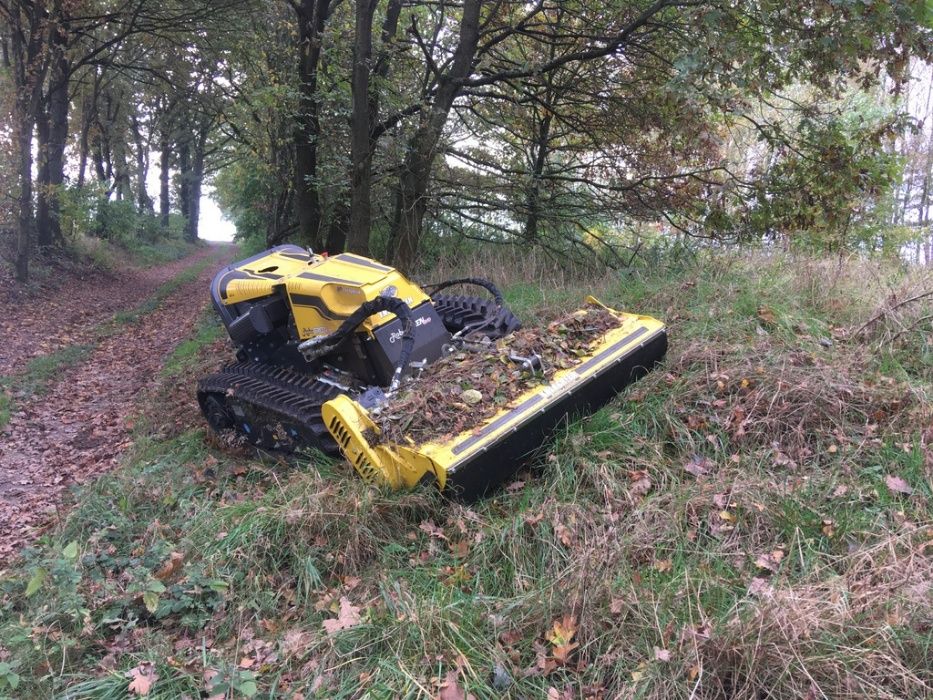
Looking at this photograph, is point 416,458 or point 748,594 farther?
point 416,458

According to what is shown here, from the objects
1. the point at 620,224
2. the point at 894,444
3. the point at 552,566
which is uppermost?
the point at 620,224

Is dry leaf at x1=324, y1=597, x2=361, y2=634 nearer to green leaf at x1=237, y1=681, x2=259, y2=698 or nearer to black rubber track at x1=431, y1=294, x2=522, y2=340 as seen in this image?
green leaf at x1=237, y1=681, x2=259, y2=698

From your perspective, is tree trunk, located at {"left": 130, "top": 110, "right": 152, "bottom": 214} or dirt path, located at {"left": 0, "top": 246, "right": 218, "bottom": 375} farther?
tree trunk, located at {"left": 130, "top": 110, "right": 152, "bottom": 214}

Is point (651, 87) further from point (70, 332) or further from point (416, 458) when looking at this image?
point (70, 332)

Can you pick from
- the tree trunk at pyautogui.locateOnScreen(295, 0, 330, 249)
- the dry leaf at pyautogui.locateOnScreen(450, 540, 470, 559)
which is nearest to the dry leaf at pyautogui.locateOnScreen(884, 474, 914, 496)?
the dry leaf at pyautogui.locateOnScreen(450, 540, 470, 559)

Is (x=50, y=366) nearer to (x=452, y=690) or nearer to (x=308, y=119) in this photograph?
(x=308, y=119)

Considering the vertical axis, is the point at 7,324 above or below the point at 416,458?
below

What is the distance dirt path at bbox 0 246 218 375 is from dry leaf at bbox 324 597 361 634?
7.45 metres

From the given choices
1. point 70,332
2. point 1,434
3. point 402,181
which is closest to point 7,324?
point 70,332

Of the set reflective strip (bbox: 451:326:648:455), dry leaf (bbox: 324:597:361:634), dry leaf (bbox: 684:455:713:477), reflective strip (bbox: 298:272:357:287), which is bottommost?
dry leaf (bbox: 324:597:361:634)

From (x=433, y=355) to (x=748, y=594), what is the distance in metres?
2.75

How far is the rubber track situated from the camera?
420 centimetres

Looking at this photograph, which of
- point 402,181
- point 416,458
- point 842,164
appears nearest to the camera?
point 416,458

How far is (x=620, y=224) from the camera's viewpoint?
958 centimetres
